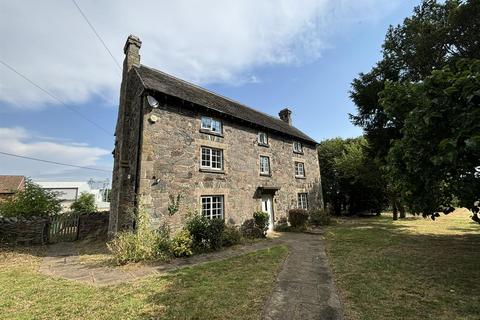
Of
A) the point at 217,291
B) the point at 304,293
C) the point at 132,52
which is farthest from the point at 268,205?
the point at 132,52

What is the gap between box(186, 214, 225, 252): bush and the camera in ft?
34.6

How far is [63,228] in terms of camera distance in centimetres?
1476

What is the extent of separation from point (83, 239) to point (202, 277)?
12140 millimetres

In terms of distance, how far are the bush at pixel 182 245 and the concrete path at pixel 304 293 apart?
3.97 meters

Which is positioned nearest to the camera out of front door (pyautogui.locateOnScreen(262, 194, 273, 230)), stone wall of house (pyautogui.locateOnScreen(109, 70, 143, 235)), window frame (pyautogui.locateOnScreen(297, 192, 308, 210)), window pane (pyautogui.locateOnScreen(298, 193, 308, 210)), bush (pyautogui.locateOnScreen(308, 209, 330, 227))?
stone wall of house (pyautogui.locateOnScreen(109, 70, 143, 235))

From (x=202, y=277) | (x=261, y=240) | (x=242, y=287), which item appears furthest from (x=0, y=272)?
(x=261, y=240)

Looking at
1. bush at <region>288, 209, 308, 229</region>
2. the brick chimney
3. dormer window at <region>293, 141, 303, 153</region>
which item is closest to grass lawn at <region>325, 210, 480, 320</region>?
→ bush at <region>288, 209, 308, 229</region>

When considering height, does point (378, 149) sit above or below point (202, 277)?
above

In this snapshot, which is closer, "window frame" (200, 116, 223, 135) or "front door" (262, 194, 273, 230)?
"window frame" (200, 116, 223, 135)

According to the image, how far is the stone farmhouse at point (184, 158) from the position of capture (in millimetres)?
11094

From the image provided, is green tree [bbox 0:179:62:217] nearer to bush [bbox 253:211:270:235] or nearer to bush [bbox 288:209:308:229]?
bush [bbox 253:211:270:235]

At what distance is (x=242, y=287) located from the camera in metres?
6.16

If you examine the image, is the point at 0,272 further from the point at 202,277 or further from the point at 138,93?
the point at 138,93

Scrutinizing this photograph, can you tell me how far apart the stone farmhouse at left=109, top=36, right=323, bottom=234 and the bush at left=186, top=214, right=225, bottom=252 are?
40.3 inches
